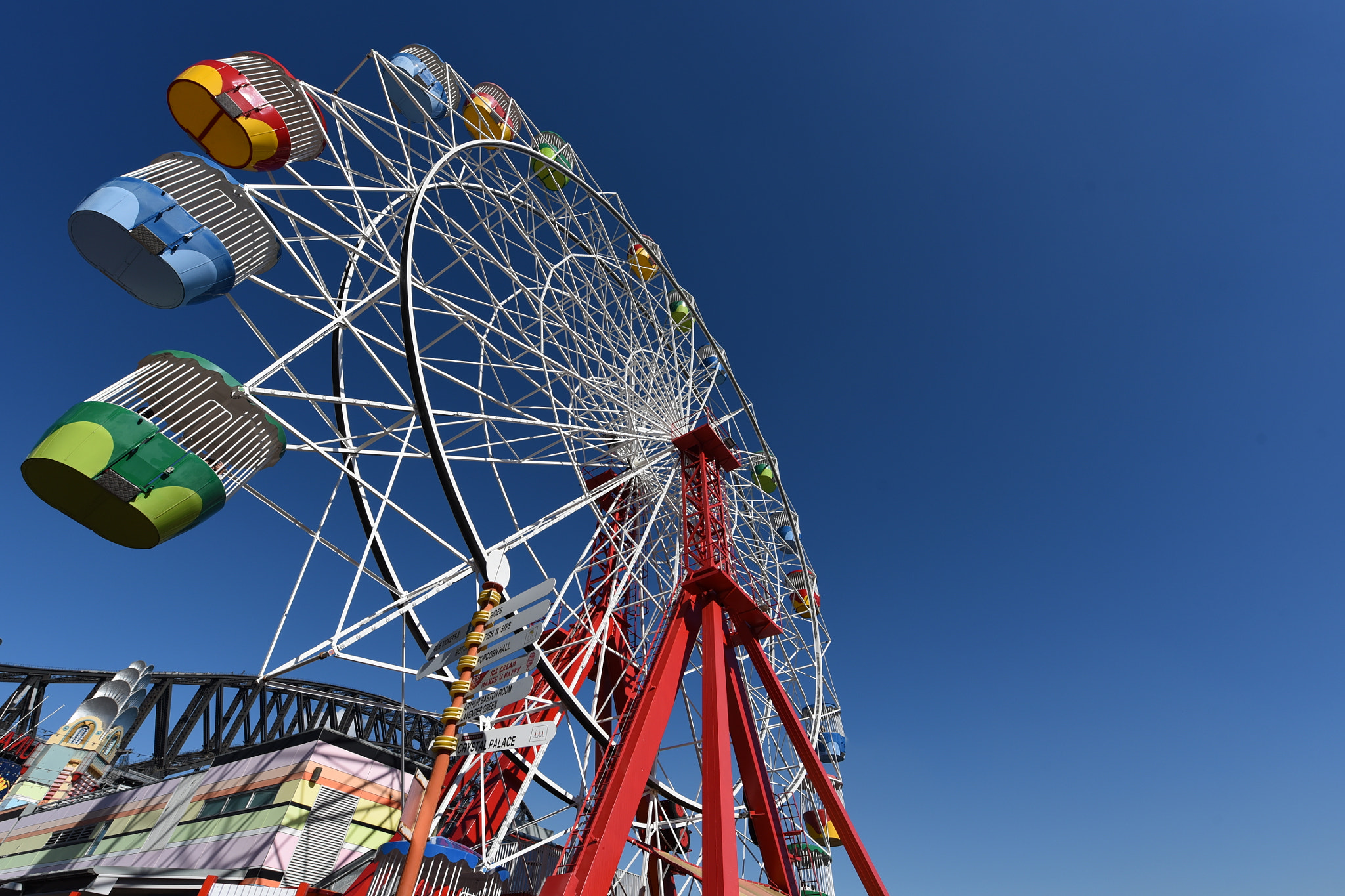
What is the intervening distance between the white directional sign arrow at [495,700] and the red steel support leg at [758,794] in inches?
304

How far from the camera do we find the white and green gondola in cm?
651

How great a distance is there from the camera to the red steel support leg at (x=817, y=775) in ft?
40.9

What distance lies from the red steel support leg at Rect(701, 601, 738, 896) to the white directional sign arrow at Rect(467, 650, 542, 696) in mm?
5774

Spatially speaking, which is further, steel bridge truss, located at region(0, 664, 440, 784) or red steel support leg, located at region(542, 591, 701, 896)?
steel bridge truss, located at region(0, 664, 440, 784)

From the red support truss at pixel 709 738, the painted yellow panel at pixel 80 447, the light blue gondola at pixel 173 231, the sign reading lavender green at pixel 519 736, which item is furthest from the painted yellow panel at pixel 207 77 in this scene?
the red support truss at pixel 709 738

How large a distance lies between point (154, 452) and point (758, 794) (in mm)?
11492

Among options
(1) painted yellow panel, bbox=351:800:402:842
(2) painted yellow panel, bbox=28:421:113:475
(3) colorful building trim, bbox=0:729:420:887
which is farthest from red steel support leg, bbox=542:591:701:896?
(1) painted yellow panel, bbox=351:800:402:842

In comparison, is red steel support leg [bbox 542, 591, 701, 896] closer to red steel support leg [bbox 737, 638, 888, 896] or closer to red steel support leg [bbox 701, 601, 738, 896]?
red steel support leg [bbox 701, 601, 738, 896]

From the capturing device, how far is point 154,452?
271 inches

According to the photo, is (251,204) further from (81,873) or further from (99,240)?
(81,873)

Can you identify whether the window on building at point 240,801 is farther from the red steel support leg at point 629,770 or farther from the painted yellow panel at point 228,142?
the painted yellow panel at point 228,142

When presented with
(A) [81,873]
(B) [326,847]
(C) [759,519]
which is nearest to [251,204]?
(B) [326,847]

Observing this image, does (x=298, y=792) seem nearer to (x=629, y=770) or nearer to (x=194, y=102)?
(x=629, y=770)

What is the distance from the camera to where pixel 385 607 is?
8.83 meters
